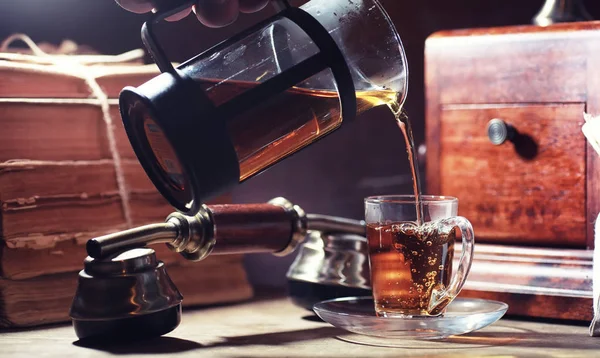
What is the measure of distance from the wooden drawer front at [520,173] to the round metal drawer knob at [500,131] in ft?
0.04

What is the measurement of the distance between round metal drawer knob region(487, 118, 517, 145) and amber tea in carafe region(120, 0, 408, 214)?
0.86ft

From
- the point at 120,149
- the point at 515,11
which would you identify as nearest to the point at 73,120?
the point at 120,149

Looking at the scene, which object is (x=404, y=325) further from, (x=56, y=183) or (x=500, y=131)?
(x=56, y=183)

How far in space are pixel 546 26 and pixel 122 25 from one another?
69 cm

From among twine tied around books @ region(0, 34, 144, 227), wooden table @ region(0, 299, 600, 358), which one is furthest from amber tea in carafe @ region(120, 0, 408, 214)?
twine tied around books @ region(0, 34, 144, 227)

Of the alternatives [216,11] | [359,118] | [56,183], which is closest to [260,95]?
[216,11]

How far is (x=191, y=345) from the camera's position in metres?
1.08

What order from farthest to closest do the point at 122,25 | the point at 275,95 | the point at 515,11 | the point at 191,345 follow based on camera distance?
the point at 515,11 → the point at 122,25 → the point at 191,345 → the point at 275,95

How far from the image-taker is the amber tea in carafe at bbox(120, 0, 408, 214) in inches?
36.9

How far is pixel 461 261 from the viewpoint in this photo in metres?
1.11

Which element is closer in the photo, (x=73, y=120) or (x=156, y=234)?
(x=156, y=234)

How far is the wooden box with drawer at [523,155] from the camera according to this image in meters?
1.24

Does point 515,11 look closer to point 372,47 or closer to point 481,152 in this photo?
point 481,152

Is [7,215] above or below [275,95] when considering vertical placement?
below
